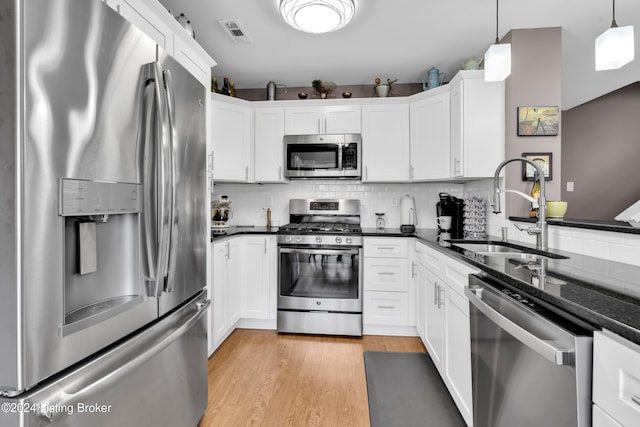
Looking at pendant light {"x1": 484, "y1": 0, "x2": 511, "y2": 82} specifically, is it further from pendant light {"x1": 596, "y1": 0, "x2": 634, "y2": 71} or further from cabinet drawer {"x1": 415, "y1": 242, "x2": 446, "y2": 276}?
cabinet drawer {"x1": 415, "y1": 242, "x2": 446, "y2": 276}

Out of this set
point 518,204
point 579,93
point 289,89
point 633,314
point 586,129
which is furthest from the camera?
point 586,129

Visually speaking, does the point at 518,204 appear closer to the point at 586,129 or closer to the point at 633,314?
the point at 633,314

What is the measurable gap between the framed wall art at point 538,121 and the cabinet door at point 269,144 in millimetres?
2078

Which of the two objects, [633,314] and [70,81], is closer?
[633,314]

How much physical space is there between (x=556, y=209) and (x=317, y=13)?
1942 mm

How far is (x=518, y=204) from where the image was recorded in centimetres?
248

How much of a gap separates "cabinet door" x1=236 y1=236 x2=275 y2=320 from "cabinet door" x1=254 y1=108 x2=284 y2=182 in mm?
683

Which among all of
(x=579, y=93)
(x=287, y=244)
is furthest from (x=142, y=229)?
(x=579, y=93)

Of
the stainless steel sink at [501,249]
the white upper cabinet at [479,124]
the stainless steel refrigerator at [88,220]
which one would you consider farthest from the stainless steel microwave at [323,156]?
the stainless steel refrigerator at [88,220]

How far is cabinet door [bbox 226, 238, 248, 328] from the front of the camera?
2.67 meters

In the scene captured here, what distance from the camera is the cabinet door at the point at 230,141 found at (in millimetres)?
3006

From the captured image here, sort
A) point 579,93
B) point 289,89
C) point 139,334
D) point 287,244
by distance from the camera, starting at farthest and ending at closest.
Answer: point 579,93, point 289,89, point 287,244, point 139,334

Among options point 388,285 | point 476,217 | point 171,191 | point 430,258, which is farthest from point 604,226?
point 171,191

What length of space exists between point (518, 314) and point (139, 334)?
1.25 m
